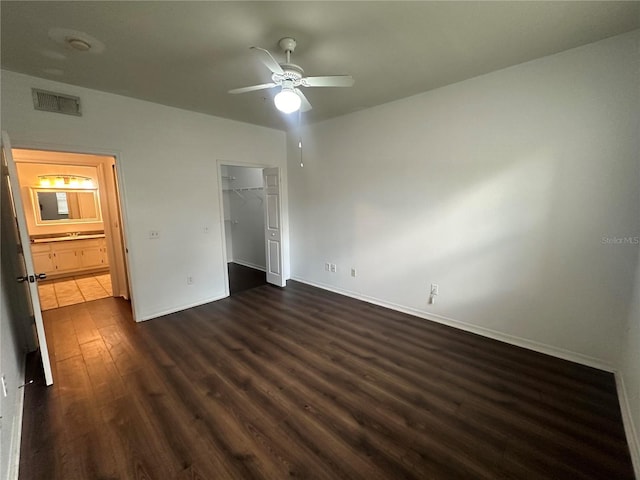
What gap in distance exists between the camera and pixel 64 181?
5.57 m

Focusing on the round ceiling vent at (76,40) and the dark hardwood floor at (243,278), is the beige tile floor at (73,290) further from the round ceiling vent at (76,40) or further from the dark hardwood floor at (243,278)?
the round ceiling vent at (76,40)

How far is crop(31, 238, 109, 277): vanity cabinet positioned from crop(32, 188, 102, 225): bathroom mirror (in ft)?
2.03

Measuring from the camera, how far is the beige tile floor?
4.27 m

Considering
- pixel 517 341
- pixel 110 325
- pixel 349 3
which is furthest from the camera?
pixel 110 325

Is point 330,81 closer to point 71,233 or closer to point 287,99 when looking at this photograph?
point 287,99

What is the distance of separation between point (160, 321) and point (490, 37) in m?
4.60

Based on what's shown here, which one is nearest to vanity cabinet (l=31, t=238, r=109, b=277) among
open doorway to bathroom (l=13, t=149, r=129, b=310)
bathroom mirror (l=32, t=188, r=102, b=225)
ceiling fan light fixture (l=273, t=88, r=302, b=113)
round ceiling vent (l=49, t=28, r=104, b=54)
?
open doorway to bathroom (l=13, t=149, r=129, b=310)

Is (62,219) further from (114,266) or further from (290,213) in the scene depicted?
(290,213)

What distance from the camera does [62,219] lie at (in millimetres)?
5684

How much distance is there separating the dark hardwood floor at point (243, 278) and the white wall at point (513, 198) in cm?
218

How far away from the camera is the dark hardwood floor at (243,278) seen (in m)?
4.88

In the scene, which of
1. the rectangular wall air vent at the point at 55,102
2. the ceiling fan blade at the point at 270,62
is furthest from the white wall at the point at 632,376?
the rectangular wall air vent at the point at 55,102

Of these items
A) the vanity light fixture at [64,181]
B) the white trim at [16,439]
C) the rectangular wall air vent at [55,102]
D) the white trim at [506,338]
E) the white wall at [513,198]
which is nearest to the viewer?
the white trim at [16,439]

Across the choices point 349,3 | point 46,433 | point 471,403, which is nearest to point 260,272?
point 46,433
